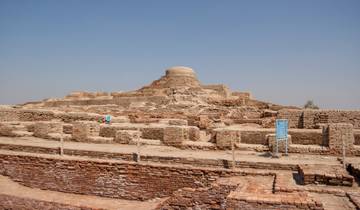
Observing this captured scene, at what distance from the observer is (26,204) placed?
743cm

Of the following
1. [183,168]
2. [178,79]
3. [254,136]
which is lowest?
[183,168]

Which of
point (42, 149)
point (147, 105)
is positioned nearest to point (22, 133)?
point (42, 149)

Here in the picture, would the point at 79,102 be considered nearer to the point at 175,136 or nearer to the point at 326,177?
the point at 175,136

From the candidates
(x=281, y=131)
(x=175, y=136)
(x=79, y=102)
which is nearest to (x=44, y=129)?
(x=175, y=136)

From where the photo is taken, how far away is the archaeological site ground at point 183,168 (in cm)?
582

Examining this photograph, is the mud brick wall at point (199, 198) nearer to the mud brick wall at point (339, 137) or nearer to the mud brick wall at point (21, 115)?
the mud brick wall at point (339, 137)

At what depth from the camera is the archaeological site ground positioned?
229 inches

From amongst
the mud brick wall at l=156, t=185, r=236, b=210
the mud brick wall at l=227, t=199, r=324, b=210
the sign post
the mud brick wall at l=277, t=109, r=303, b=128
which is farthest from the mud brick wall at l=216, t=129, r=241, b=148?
the mud brick wall at l=227, t=199, r=324, b=210

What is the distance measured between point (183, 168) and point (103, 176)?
2168mm

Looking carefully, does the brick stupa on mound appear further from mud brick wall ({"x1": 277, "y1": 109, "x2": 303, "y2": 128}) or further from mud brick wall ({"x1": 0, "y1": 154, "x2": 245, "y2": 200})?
mud brick wall ({"x1": 0, "y1": 154, "x2": 245, "y2": 200})

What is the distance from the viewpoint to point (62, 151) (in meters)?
9.85

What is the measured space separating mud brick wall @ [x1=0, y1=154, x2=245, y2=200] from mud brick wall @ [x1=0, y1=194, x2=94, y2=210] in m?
1.28

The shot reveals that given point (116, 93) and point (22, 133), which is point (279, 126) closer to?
point (22, 133)

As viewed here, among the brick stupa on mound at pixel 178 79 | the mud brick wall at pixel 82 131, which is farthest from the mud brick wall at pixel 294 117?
the brick stupa on mound at pixel 178 79
